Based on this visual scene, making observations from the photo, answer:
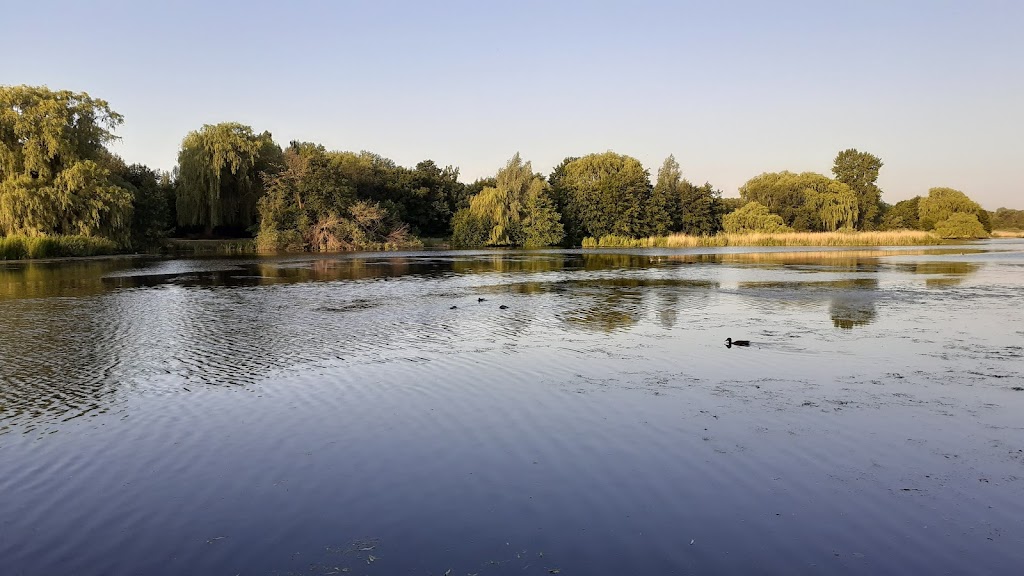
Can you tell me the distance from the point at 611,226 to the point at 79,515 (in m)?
83.8

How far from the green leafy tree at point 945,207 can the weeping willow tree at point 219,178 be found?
316ft

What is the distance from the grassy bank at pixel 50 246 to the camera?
4366cm

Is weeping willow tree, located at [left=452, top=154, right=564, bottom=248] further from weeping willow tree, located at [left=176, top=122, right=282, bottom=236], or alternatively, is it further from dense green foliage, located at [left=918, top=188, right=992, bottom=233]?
dense green foliage, located at [left=918, top=188, right=992, bottom=233]

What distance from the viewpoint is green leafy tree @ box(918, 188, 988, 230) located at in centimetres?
10038

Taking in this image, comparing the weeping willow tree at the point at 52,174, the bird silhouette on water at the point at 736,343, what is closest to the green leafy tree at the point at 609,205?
the weeping willow tree at the point at 52,174

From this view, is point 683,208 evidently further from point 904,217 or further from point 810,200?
point 904,217

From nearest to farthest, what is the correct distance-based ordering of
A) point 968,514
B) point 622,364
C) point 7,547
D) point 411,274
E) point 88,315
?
point 7,547
point 968,514
point 622,364
point 88,315
point 411,274

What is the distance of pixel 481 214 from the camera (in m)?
77.8

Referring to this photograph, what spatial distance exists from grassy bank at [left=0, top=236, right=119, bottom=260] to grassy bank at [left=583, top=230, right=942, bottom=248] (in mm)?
53626

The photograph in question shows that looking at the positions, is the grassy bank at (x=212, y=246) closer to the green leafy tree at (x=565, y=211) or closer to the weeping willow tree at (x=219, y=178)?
the weeping willow tree at (x=219, y=178)

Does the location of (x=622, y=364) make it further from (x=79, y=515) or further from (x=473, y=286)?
(x=473, y=286)

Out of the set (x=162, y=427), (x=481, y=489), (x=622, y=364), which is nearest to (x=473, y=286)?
(x=622, y=364)

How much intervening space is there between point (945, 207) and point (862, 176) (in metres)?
13.3

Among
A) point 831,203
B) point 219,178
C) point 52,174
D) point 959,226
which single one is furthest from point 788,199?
point 52,174
